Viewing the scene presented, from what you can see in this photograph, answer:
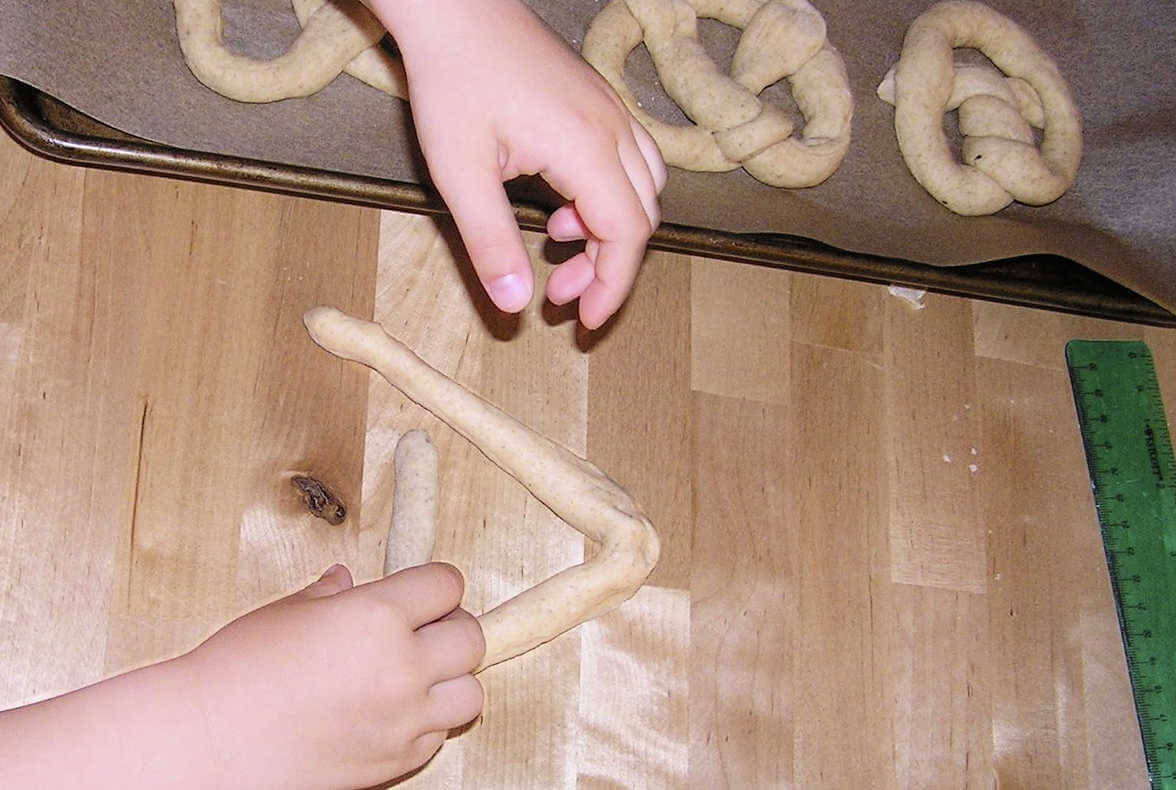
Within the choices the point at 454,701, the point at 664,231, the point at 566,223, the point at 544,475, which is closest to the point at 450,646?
the point at 454,701

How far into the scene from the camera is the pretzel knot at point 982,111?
1063 mm

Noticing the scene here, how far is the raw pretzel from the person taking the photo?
0.92 m

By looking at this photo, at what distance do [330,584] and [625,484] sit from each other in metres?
0.28

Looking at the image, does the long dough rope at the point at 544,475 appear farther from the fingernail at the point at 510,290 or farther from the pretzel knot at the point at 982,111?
the pretzel knot at the point at 982,111

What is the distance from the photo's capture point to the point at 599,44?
1.01 metres

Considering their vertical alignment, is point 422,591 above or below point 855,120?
below

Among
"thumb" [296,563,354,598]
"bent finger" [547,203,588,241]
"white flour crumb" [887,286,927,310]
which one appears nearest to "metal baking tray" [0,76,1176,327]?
"white flour crumb" [887,286,927,310]

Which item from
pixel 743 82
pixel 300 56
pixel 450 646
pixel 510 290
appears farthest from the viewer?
pixel 743 82

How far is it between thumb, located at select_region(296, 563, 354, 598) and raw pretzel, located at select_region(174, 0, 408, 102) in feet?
1.25

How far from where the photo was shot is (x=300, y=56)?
93 cm

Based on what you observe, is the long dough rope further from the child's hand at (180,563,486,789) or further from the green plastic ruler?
the green plastic ruler

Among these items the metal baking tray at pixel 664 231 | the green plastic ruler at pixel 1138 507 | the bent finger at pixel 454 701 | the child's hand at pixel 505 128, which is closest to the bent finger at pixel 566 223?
the child's hand at pixel 505 128

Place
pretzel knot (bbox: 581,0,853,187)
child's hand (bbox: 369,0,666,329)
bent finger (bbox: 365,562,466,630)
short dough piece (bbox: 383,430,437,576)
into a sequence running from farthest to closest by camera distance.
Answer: pretzel knot (bbox: 581,0,853,187)
short dough piece (bbox: 383,430,437,576)
bent finger (bbox: 365,562,466,630)
child's hand (bbox: 369,0,666,329)

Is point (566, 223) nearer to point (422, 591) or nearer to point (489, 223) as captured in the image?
point (489, 223)
